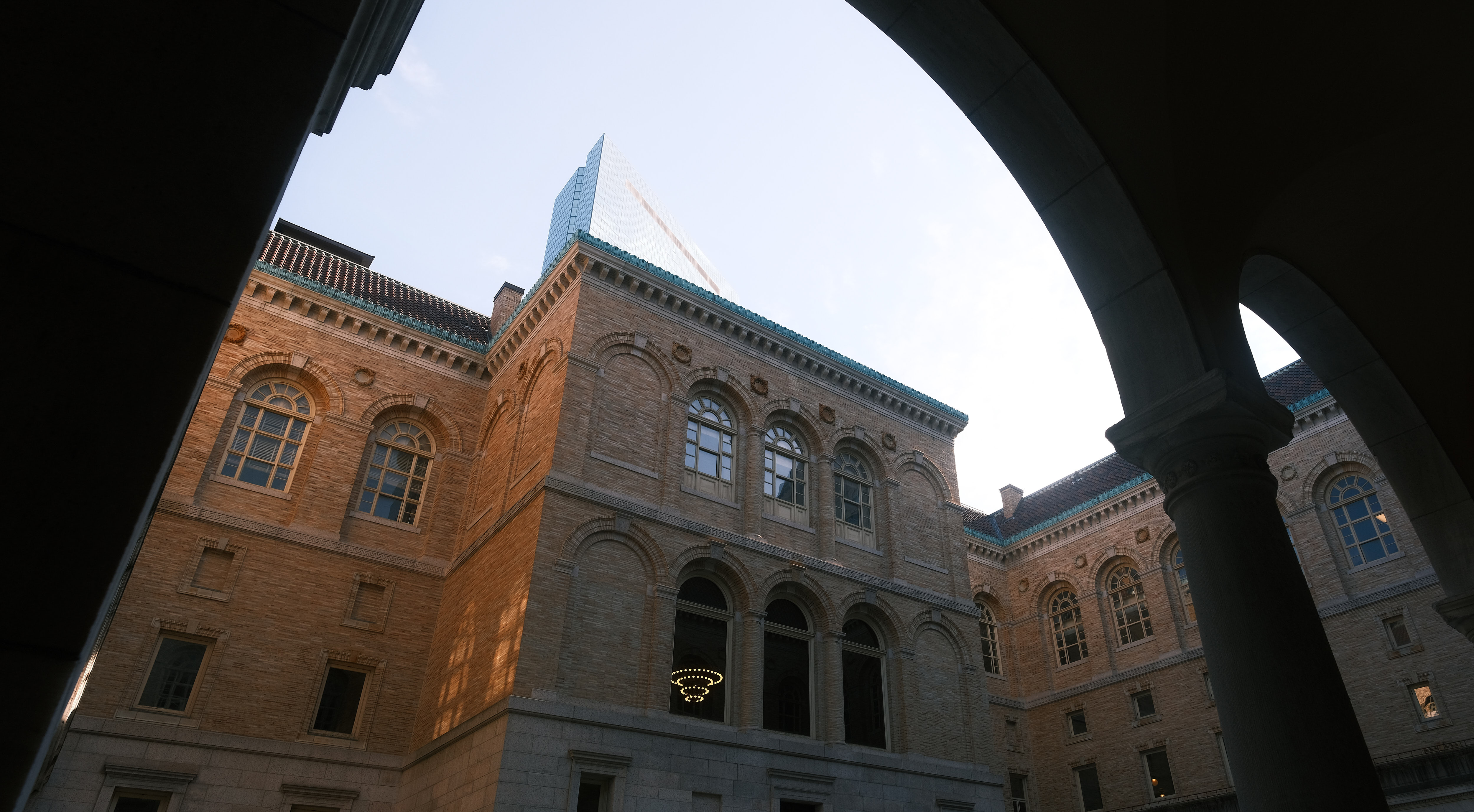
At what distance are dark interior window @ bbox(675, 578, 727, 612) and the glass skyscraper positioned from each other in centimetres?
7866

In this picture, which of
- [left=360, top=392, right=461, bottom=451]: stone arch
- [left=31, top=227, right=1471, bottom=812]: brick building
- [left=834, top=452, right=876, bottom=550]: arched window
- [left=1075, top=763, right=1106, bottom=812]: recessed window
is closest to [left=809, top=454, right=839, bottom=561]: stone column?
[left=31, top=227, right=1471, bottom=812]: brick building

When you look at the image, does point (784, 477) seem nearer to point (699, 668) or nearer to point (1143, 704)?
point (699, 668)

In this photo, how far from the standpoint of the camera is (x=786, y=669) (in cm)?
2038

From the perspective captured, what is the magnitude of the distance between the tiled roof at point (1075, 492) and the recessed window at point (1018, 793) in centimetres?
977

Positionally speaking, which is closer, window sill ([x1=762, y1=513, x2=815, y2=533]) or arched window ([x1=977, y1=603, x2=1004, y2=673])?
window sill ([x1=762, y1=513, x2=815, y2=533])

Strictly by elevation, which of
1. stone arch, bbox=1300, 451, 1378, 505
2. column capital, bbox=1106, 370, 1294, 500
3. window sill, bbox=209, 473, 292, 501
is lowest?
column capital, bbox=1106, 370, 1294, 500

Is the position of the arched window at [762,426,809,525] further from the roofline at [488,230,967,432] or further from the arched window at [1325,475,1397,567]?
the arched window at [1325,475,1397,567]

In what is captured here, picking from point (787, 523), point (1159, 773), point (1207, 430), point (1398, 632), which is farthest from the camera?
point (1159, 773)

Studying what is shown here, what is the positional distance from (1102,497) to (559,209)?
91843 millimetres

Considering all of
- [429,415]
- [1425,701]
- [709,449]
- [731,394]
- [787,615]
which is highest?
[731,394]

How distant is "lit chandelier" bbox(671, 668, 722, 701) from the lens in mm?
18688

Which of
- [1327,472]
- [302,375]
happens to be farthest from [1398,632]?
[302,375]

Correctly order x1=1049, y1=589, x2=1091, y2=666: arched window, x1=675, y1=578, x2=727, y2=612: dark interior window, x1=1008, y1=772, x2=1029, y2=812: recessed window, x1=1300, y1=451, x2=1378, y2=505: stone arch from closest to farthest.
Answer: x1=675, y1=578, x2=727, y2=612: dark interior window
x1=1300, y1=451, x2=1378, y2=505: stone arch
x1=1008, y1=772, x2=1029, y2=812: recessed window
x1=1049, y1=589, x2=1091, y2=666: arched window

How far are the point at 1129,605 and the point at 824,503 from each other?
17322 mm
